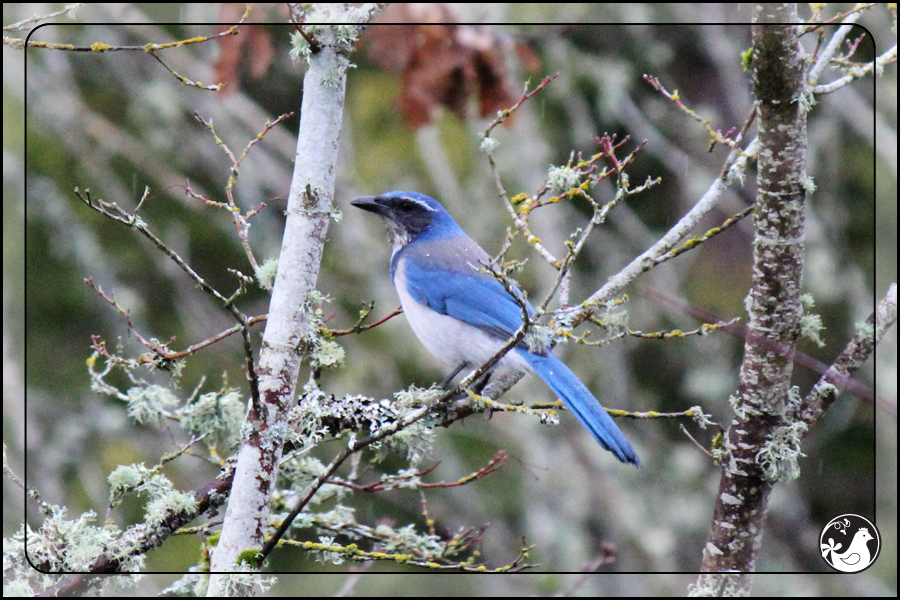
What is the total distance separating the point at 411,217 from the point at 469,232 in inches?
19.0

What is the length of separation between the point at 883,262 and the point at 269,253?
2.54m

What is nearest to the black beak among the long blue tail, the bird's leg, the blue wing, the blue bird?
the blue bird

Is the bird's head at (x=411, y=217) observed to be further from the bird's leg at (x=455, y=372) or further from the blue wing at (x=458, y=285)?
the bird's leg at (x=455, y=372)

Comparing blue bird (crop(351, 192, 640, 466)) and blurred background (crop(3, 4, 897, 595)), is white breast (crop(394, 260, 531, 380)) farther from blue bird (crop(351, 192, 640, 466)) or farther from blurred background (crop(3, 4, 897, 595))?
blurred background (crop(3, 4, 897, 595))

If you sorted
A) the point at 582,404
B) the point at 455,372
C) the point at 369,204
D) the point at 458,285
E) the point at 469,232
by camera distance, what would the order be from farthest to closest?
the point at 469,232 → the point at 458,285 → the point at 369,204 → the point at 455,372 → the point at 582,404

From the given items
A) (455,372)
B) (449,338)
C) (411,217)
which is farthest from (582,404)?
(411,217)

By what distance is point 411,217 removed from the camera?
→ 396 centimetres

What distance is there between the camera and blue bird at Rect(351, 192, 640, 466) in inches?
134

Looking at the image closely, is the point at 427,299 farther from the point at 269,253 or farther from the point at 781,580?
the point at 781,580

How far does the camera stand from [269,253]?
3043mm

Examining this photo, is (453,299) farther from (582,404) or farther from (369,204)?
(582,404)

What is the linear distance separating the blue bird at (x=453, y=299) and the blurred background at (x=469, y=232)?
0.61ft

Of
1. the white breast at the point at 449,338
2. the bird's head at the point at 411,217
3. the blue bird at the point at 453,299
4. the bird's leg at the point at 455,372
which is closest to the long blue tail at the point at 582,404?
the blue bird at the point at 453,299

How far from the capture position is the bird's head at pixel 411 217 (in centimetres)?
387
